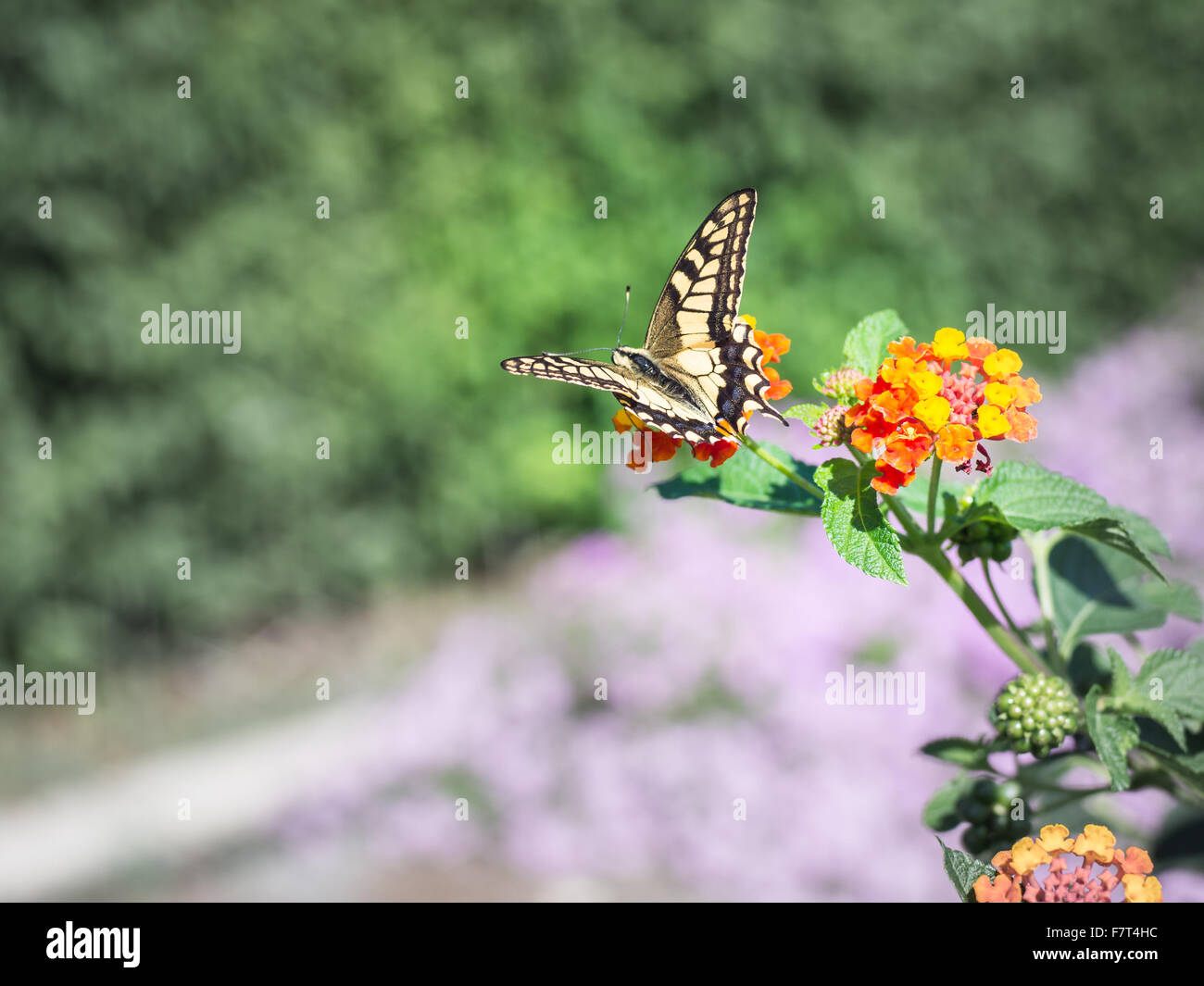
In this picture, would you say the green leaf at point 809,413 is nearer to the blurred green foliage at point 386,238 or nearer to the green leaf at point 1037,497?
the green leaf at point 1037,497

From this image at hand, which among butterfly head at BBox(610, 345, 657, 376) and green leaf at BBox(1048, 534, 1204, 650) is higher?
butterfly head at BBox(610, 345, 657, 376)

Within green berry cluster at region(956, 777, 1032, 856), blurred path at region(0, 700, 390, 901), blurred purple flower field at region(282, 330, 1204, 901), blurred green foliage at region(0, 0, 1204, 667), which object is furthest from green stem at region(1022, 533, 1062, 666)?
blurred green foliage at region(0, 0, 1204, 667)

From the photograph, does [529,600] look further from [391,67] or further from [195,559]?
[391,67]

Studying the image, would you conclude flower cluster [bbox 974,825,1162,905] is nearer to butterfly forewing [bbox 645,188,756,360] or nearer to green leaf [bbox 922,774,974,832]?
green leaf [bbox 922,774,974,832]

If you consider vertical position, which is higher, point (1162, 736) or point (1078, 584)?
point (1078, 584)

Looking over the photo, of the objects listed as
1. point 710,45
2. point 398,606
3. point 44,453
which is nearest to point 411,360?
point 398,606

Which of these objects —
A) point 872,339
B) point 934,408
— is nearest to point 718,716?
point 872,339

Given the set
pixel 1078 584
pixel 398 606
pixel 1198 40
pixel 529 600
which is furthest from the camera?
pixel 1198 40
